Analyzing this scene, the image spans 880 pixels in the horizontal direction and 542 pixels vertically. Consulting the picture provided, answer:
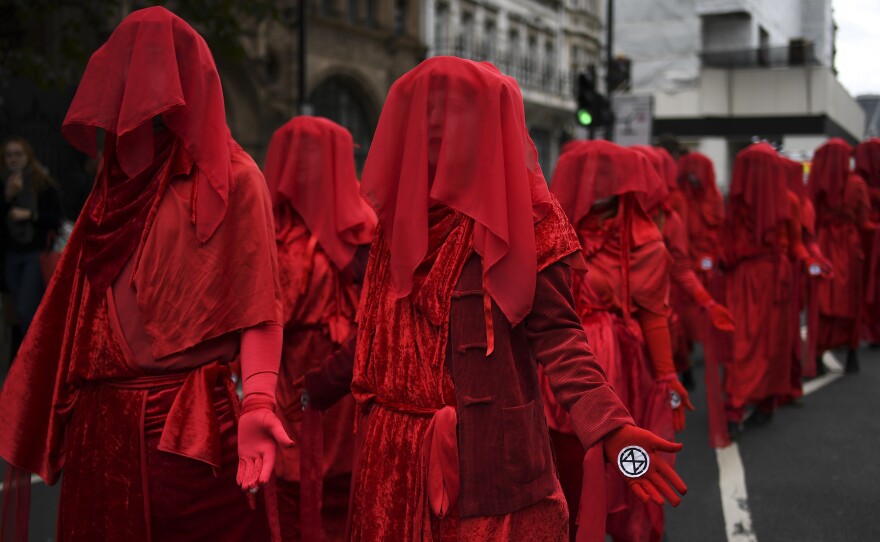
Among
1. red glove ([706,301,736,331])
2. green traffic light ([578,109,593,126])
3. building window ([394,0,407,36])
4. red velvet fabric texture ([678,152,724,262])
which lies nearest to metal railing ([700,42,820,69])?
building window ([394,0,407,36])

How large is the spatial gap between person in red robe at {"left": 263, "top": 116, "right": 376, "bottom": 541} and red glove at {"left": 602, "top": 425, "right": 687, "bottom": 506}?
2.52m

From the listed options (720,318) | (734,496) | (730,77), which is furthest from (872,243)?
(730,77)

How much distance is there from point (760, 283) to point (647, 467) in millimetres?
6049

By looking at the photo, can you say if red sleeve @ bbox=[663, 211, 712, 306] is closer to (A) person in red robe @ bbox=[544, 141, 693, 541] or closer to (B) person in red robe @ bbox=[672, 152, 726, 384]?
(A) person in red robe @ bbox=[544, 141, 693, 541]

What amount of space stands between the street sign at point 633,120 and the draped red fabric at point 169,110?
14213 mm

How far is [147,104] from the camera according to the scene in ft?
9.64

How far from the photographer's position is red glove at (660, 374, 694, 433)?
16.1ft

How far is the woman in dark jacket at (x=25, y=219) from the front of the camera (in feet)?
28.3

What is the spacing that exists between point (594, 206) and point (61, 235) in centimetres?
571

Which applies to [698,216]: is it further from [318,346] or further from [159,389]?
[159,389]

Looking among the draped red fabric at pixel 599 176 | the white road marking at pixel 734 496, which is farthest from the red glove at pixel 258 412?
the white road marking at pixel 734 496

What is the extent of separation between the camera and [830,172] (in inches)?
432

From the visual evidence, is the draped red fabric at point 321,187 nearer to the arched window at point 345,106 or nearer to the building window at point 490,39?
the arched window at point 345,106

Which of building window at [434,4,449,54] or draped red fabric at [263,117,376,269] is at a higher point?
building window at [434,4,449,54]
